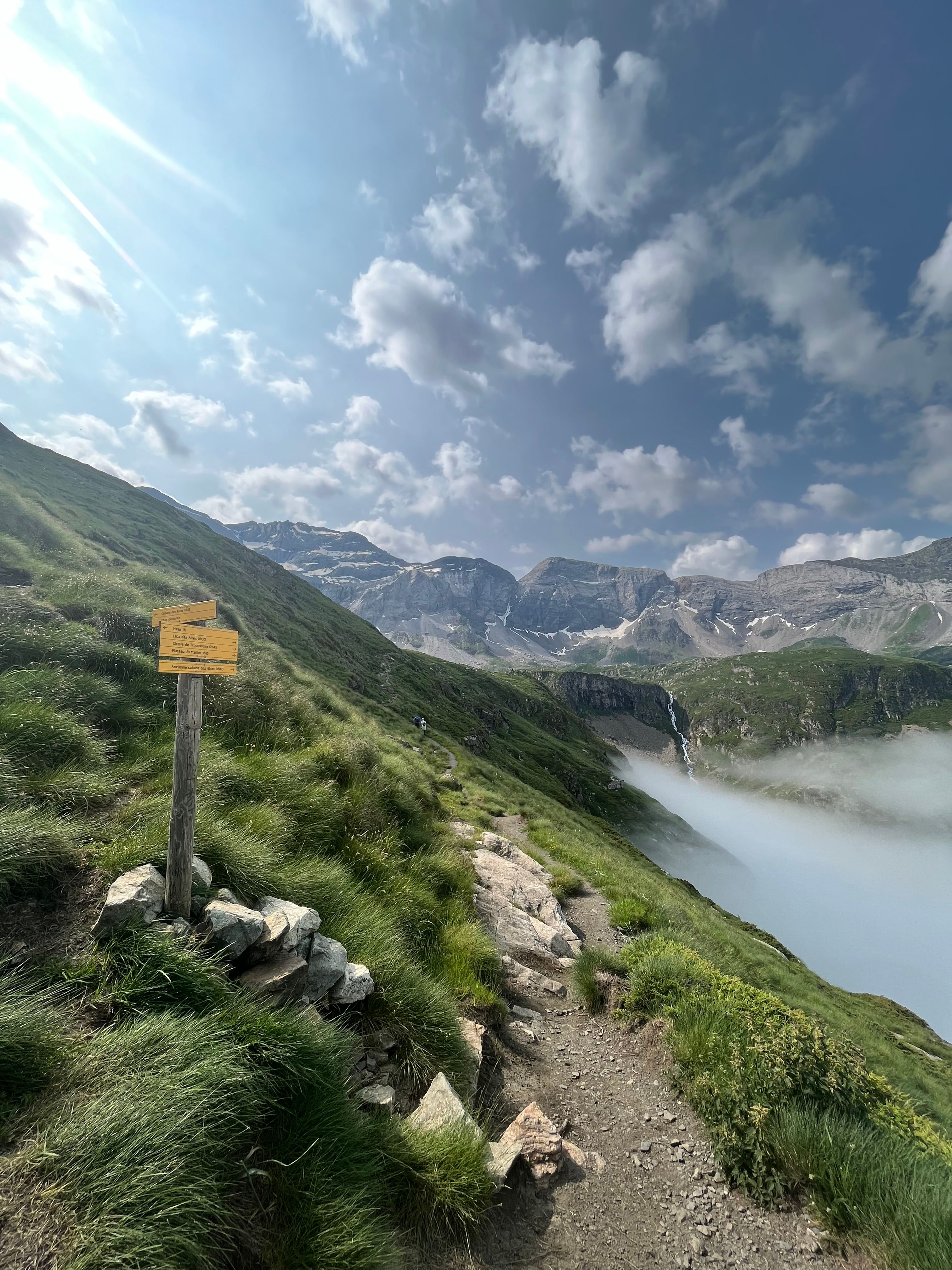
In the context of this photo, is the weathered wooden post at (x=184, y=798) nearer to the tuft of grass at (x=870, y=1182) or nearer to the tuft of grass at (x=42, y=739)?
the tuft of grass at (x=42, y=739)

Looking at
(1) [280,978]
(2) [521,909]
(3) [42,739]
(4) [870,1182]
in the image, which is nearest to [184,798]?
(1) [280,978]

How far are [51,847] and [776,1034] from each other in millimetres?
9348

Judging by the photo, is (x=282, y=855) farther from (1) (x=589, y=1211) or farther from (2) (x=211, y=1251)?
(1) (x=589, y=1211)

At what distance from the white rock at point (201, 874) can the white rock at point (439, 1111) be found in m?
3.45

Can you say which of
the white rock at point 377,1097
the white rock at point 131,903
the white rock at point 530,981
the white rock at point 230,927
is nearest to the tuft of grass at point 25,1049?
the white rock at point 131,903

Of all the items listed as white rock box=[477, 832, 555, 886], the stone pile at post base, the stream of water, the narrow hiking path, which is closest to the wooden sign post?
the stone pile at post base

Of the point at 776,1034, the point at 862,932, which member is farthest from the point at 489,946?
the point at 862,932

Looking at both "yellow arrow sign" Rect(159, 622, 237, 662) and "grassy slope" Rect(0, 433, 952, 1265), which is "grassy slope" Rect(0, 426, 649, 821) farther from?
"yellow arrow sign" Rect(159, 622, 237, 662)

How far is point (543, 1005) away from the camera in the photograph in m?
8.52

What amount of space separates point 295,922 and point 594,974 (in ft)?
20.3

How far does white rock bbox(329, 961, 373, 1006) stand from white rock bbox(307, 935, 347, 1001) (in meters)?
0.05

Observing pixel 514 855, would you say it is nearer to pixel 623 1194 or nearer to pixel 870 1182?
pixel 623 1194

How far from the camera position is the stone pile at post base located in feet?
15.5

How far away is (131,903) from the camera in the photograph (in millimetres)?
4676
